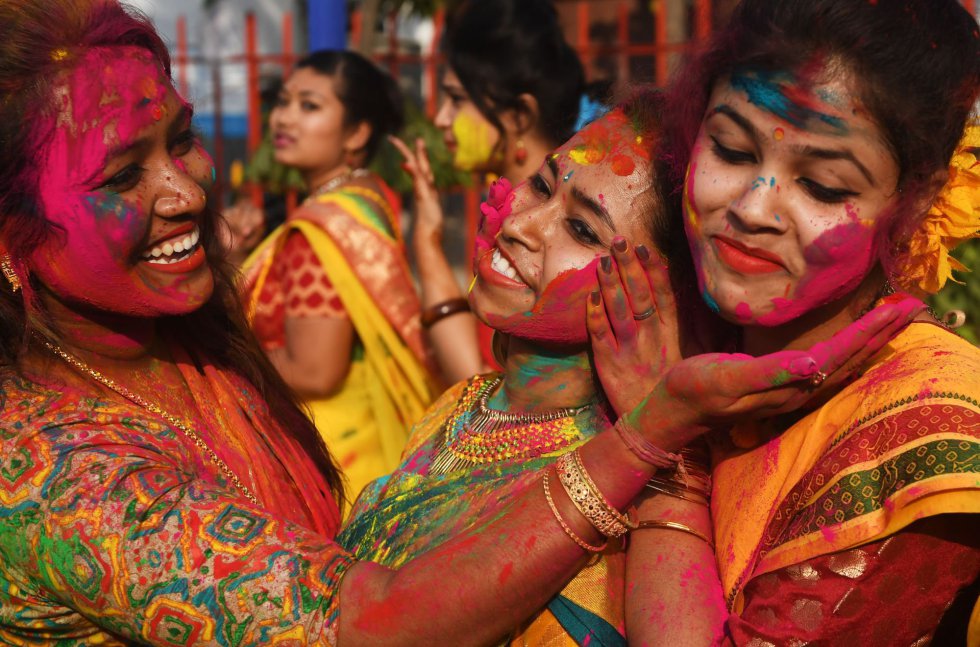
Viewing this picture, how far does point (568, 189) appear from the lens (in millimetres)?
2318

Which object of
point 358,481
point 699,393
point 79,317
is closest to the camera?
point 699,393

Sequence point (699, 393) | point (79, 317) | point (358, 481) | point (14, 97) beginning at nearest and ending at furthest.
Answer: point (699, 393), point (14, 97), point (79, 317), point (358, 481)

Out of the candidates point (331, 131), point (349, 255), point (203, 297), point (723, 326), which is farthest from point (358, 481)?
point (723, 326)

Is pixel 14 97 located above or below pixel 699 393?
above

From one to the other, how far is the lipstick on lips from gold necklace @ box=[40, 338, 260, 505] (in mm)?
1097

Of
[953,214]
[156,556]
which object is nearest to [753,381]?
[953,214]

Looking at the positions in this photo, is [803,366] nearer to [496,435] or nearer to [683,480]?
[683,480]

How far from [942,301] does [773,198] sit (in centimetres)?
321

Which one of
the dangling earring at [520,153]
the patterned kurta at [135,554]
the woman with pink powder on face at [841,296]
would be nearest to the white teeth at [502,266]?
the woman with pink powder on face at [841,296]

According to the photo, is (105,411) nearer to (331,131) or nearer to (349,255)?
(349,255)

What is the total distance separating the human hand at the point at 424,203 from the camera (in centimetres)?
467

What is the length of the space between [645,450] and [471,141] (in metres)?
2.77

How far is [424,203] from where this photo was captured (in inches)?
185

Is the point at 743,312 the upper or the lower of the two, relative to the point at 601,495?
upper
